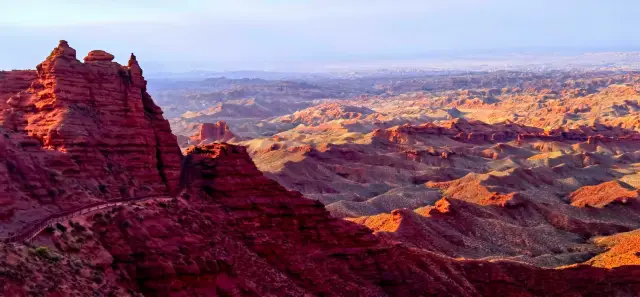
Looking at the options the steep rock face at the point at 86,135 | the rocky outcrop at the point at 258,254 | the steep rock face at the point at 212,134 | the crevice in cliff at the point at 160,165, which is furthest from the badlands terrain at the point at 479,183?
the steep rock face at the point at 86,135

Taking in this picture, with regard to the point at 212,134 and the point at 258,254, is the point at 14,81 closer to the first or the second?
the point at 258,254

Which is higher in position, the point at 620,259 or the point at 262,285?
the point at 262,285

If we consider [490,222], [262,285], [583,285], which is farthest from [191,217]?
[490,222]

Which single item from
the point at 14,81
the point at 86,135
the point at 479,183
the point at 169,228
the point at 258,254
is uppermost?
the point at 14,81

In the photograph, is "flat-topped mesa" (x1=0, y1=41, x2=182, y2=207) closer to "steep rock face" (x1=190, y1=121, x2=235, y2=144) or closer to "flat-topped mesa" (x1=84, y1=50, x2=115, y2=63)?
"flat-topped mesa" (x1=84, y1=50, x2=115, y2=63)

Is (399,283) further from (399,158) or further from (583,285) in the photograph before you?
(399,158)

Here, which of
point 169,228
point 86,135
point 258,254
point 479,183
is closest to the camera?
point 169,228

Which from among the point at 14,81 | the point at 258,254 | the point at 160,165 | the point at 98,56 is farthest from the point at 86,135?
the point at 258,254
